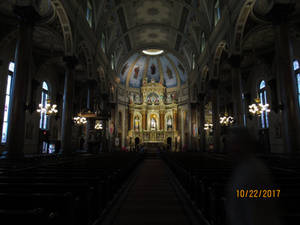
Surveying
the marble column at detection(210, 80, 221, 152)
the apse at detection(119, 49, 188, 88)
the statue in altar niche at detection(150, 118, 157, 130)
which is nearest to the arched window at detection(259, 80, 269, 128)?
the marble column at detection(210, 80, 221, 152)

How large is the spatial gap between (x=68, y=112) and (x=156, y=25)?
19.5 meters

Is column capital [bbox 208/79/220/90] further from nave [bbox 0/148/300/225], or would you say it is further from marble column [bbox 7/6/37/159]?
marble column [bbox 7/6/37/159]

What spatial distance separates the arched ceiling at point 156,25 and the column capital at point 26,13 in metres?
11.2

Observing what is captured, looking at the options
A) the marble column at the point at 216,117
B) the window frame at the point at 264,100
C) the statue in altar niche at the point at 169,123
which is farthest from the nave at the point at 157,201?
the statue in altar niche at the point at 169,123

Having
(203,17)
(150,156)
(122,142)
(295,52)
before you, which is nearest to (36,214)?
(295,52)

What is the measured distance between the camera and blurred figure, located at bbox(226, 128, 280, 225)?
1419 mm

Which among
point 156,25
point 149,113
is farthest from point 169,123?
point 156,25

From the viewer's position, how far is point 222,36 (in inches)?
618

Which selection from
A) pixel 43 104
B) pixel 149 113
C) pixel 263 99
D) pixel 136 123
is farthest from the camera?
pixel 149 113

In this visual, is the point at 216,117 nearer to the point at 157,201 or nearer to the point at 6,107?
the point at 157,201

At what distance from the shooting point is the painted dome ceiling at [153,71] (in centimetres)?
3609

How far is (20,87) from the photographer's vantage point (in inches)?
343

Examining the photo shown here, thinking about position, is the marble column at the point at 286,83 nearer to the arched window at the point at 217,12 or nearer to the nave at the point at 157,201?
the nave at the point at 157,201
